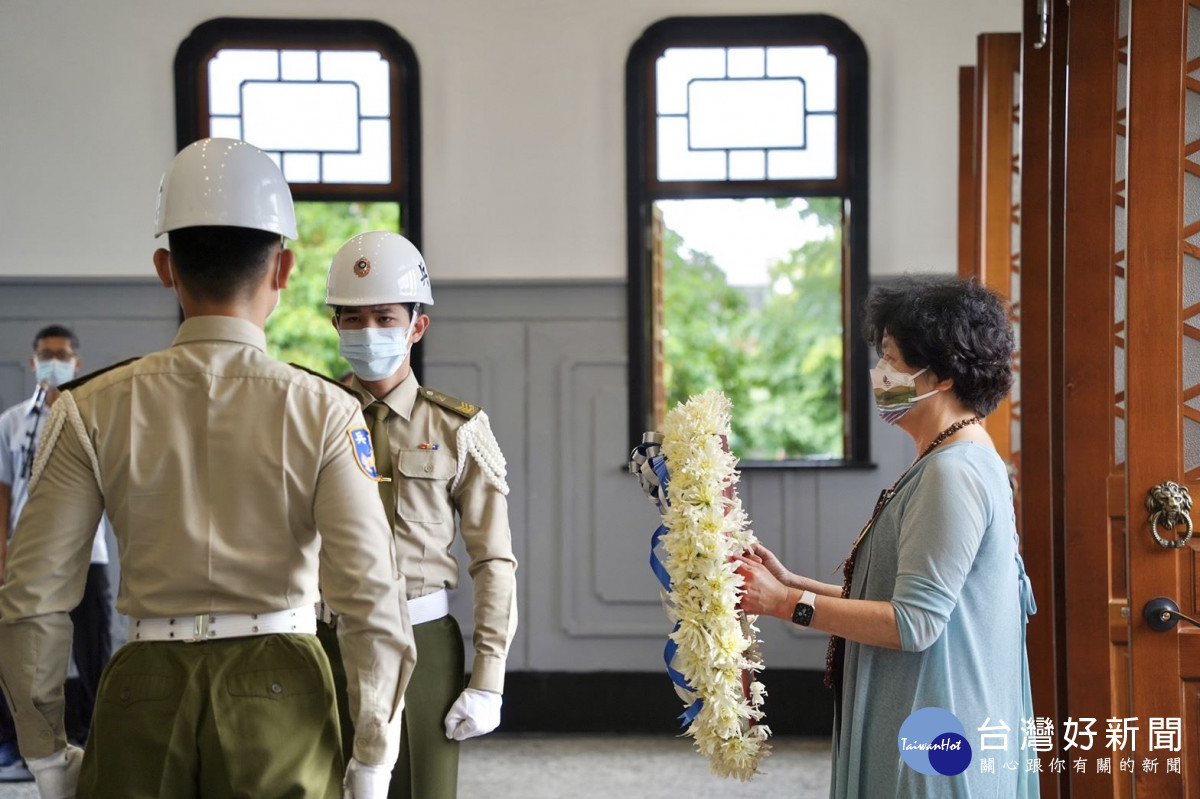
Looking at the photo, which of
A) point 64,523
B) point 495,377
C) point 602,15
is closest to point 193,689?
point 64,523

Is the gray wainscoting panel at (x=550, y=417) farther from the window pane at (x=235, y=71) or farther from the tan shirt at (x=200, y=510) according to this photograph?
the tan shirt at (x=200, y=510)

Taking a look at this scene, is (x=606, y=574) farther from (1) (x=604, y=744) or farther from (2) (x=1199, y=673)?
(2) (x=1199, y=673)

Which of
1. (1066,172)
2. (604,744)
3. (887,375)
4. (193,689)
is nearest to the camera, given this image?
(193,689)

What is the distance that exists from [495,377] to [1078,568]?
8.34 ft

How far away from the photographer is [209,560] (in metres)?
1.37

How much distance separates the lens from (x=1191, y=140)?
233cm

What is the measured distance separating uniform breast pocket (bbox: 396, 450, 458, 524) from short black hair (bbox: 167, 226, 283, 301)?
761 millimetres

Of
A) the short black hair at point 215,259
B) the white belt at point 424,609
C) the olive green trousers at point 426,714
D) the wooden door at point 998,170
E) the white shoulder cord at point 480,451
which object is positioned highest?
the wooden door at point 998,170

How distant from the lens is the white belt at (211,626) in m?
1.38

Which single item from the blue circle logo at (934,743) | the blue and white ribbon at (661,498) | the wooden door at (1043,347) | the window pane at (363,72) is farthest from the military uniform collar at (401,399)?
the window pane at (363,72)

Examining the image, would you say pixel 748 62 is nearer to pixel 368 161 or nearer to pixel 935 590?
pixel 368 161

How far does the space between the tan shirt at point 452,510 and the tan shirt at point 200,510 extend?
69 cm

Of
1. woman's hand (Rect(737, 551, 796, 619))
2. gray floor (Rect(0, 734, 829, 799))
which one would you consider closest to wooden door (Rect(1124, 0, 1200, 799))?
woman's hand (Rect(737, 551, 796, 619))

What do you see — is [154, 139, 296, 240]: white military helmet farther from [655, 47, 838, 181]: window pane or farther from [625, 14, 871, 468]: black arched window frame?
[655, 47, 838, 181]: window pane
